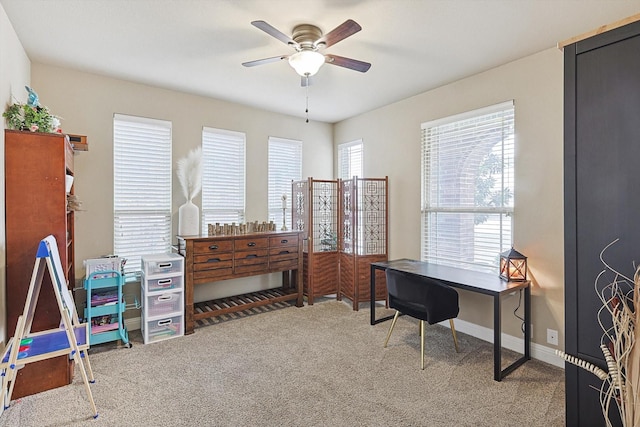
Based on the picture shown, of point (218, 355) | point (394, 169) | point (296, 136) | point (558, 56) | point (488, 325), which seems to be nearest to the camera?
point (558, 56)

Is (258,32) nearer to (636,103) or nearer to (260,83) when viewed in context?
(260,83)

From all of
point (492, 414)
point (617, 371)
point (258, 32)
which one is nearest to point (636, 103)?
point (617, 371)

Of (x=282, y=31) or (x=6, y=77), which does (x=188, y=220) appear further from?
(x=282, y=31)

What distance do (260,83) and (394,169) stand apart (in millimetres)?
1981

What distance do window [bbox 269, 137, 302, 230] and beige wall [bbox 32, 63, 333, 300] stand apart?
0.16m

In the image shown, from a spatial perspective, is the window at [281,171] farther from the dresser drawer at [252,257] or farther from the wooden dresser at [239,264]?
the dresser drawer at [252,257]

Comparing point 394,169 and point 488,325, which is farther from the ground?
point 394,169

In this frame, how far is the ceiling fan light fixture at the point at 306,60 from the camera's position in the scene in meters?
2.34

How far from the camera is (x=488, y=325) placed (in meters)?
3.22

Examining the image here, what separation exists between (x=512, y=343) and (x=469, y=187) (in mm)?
1569

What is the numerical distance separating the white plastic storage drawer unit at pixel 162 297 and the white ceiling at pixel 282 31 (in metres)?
1.96

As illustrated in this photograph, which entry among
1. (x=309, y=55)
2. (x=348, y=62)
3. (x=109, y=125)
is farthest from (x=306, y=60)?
(x=109, y=125)

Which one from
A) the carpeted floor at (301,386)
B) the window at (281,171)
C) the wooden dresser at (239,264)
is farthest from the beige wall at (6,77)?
the window at (281,171)

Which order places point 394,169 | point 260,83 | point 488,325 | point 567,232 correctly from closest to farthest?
1. point 567,232
2. point 488,325
3. point 260,83
4. point 394,169
